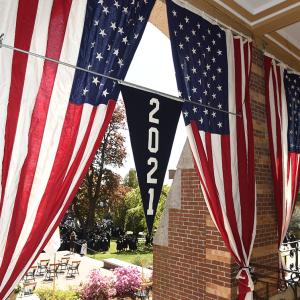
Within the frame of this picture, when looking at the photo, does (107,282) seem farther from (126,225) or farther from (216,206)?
(126,225)

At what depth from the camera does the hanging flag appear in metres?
3.31

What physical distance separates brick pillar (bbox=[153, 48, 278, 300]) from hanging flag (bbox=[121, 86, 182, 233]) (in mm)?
1865

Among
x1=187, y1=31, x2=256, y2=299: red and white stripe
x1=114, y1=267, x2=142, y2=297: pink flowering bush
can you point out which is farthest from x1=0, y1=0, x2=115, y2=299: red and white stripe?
x1=114, y1=267, x2=142, y2=297: pink flowering bush

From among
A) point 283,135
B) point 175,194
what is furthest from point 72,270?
point 283,135

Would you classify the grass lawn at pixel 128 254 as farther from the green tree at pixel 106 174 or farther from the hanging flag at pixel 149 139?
the hanging flag at pixel 149 139

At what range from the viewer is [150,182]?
11.0ft

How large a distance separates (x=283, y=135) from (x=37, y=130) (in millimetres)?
4571

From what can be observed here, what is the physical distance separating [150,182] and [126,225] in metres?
21.5

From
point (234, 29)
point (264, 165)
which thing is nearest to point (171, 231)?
point (264, 165)

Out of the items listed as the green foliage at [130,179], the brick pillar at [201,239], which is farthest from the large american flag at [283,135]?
the green foliage at [130,179]

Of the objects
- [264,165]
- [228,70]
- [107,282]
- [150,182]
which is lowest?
[107,282]

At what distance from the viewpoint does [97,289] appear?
9672mm

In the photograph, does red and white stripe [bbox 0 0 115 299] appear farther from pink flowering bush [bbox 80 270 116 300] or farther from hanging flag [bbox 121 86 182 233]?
pink flowering bush [bbox 80 270 116 300]

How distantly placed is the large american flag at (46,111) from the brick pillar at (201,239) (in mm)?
2781
